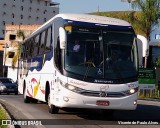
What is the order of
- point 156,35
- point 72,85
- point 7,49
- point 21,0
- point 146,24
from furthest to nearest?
point 21,0 → point 7,49 → point 156,35 → point 146,24 → point 72,85

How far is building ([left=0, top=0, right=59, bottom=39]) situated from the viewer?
132 metres

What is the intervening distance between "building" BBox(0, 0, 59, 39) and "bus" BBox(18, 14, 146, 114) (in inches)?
4520

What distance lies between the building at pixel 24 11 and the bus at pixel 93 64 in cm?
11481

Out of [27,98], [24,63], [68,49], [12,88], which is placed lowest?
[12,88]

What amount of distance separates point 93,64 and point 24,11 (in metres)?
125

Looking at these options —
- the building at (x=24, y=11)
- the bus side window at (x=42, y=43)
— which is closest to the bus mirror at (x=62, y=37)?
the bus side window at (x=42, y=43)

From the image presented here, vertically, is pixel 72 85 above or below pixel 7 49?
above

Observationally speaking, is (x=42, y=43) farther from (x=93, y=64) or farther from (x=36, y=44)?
(x=93, y=64)

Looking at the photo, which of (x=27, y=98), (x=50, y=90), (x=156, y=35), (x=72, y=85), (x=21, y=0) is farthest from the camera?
(x=21, y=0)

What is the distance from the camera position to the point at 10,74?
94.5 metres

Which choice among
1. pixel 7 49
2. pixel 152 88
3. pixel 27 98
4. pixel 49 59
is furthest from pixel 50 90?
pixel 7 49

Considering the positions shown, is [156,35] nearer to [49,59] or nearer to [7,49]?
[49,59]

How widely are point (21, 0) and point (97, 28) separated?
124 meters

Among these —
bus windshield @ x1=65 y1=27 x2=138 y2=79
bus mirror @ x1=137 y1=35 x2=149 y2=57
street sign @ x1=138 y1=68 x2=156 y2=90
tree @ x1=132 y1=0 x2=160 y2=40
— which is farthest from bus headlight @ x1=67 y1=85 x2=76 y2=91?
tree @ x1=132 y1=0 x2=160 y2=40
